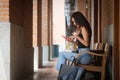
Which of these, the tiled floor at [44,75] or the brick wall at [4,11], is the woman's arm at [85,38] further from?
the tiled floor at [44,75]

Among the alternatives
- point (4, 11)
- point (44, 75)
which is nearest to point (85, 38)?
point (4, 11)

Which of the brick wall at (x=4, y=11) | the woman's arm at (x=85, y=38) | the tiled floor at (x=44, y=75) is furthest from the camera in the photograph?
the tiled floor at (x=44, y=75)

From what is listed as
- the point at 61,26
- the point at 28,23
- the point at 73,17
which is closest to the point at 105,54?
the point at 73,17

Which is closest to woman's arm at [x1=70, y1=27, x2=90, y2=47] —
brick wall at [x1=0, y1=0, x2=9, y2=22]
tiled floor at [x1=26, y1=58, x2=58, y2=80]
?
brick wall at [x1=0, y1=0, x2=9, y2=22]

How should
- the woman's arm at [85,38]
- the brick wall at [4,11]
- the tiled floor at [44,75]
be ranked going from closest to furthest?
1. the woman's arm at [85,38]
2. the brick wall at [4,11]
3. the tiled floor at [44,75]

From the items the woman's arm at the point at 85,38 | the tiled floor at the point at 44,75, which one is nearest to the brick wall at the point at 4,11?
the woman's arm at the point at 85,38

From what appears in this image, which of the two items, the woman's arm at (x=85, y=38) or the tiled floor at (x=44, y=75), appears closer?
the woman's arm at (x=85, y=38)

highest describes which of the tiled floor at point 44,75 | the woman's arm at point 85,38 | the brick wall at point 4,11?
the brick wall at point 4,11

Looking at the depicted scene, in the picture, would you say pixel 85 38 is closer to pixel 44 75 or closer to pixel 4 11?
pixel 4 11

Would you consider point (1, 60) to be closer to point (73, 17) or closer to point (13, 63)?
point (13, 63)

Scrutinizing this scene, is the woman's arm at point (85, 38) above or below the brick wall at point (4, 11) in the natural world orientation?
below

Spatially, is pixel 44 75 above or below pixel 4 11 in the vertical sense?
below

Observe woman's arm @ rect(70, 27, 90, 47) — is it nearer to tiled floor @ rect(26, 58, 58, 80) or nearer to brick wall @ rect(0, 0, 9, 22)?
brick wall @ rect(0, 0, 9, 22)

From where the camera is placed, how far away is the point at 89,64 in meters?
4.33
